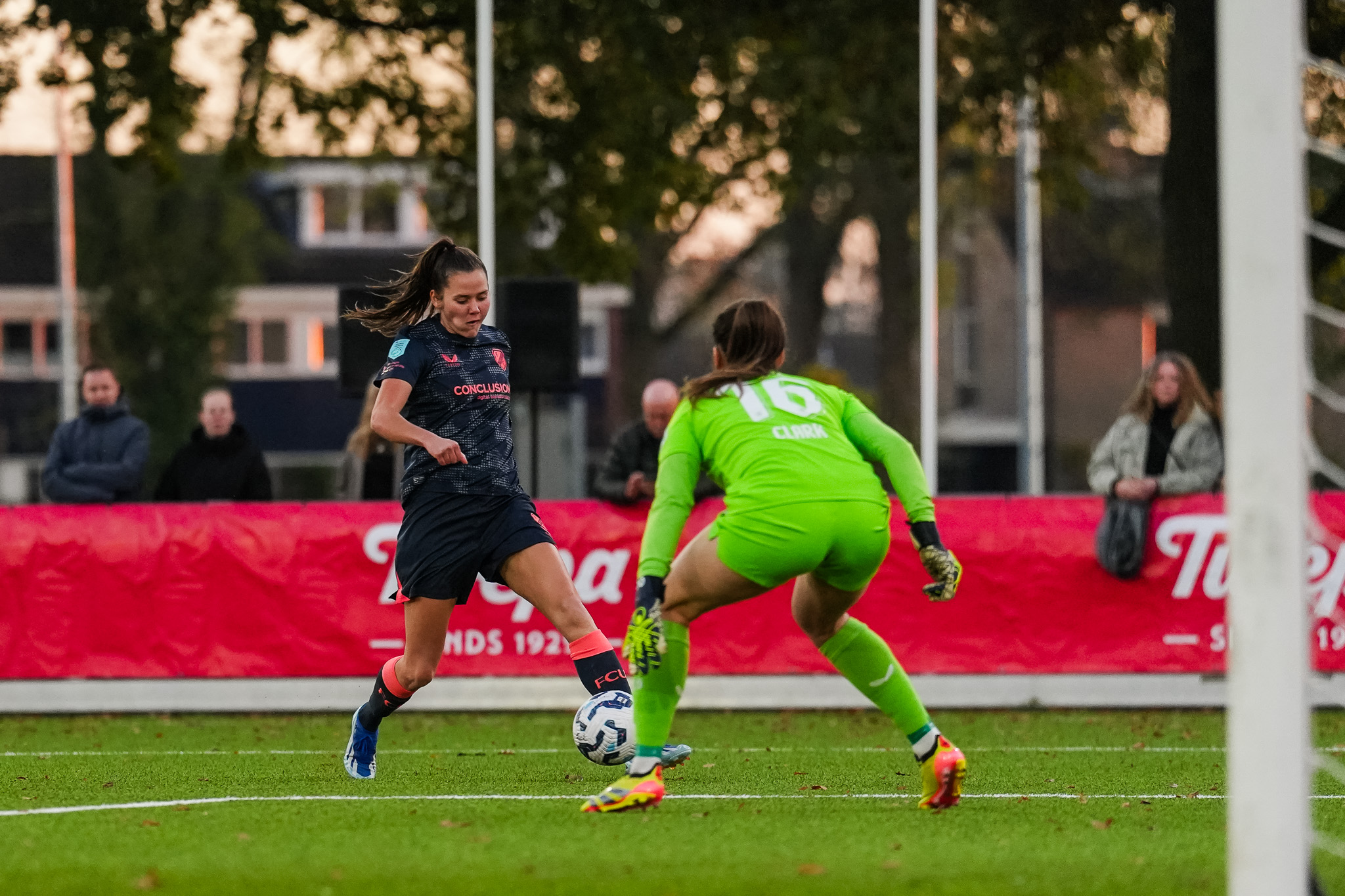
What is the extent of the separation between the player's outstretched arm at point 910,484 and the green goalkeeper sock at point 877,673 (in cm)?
33

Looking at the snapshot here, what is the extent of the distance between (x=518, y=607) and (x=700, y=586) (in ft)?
17.1

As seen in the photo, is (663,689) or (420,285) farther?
(420,285)

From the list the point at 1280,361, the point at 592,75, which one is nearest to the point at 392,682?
the point at 1280,361

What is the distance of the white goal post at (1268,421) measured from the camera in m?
4.18

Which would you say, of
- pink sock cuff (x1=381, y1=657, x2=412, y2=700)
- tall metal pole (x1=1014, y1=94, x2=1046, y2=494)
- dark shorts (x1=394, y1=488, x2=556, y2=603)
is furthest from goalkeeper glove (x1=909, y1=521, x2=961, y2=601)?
tall metal pole (x1=1014, y1=94, x2=1046, y2=494)

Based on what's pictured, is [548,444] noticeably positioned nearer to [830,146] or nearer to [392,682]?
[830,146]

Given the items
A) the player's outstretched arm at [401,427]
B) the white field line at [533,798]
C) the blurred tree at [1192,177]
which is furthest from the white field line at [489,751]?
the blurred tree at [1192,177]

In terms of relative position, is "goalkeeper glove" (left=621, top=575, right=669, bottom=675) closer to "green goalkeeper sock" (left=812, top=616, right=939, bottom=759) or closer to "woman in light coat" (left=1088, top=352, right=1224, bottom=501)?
"green goalkeeper sock" (left=812, top=616, right=939, bottom=759)

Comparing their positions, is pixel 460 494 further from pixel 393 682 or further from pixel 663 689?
pixel 663 689

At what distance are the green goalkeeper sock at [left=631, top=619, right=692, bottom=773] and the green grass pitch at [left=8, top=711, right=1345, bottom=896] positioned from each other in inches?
11.8

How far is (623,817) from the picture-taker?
6328 millimetres

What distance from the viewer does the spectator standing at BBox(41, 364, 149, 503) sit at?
11992 millimetres

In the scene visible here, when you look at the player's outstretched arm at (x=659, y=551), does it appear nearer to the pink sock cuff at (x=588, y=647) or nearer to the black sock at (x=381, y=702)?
the pink sock cuff at (x=588, y=647)

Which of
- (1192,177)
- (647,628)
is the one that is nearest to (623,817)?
(647,628)
